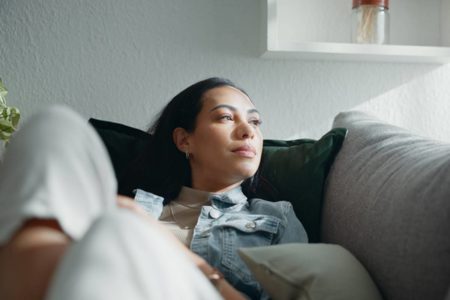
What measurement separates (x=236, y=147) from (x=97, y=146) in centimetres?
70

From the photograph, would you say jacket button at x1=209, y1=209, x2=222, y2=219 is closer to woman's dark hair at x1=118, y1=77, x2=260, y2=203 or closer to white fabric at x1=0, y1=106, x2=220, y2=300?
woman's dark hair at x1=118, y1=77, x2=260, y2=203

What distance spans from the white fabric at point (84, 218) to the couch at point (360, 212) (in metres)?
0.40

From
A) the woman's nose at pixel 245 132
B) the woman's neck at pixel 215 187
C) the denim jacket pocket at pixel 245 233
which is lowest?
the denim jacket pocket at pixel 245 233

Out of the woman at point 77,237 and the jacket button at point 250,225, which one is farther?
the jacket button at point 250,225

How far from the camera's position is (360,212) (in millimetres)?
1220

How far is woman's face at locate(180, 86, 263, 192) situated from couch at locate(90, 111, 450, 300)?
0.11 m

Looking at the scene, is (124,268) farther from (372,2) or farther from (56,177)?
(372,2)

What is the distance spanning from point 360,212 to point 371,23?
0.83 meters

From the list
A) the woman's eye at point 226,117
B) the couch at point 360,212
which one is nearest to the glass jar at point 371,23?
the couch at point 360,212

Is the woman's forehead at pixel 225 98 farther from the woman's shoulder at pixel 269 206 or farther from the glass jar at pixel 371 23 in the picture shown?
the glass jar at pixel 371 23

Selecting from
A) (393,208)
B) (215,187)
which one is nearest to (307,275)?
(393,208)

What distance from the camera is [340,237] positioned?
1.30 m

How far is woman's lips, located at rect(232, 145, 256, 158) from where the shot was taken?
141cm

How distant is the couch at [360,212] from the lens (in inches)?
38.3
